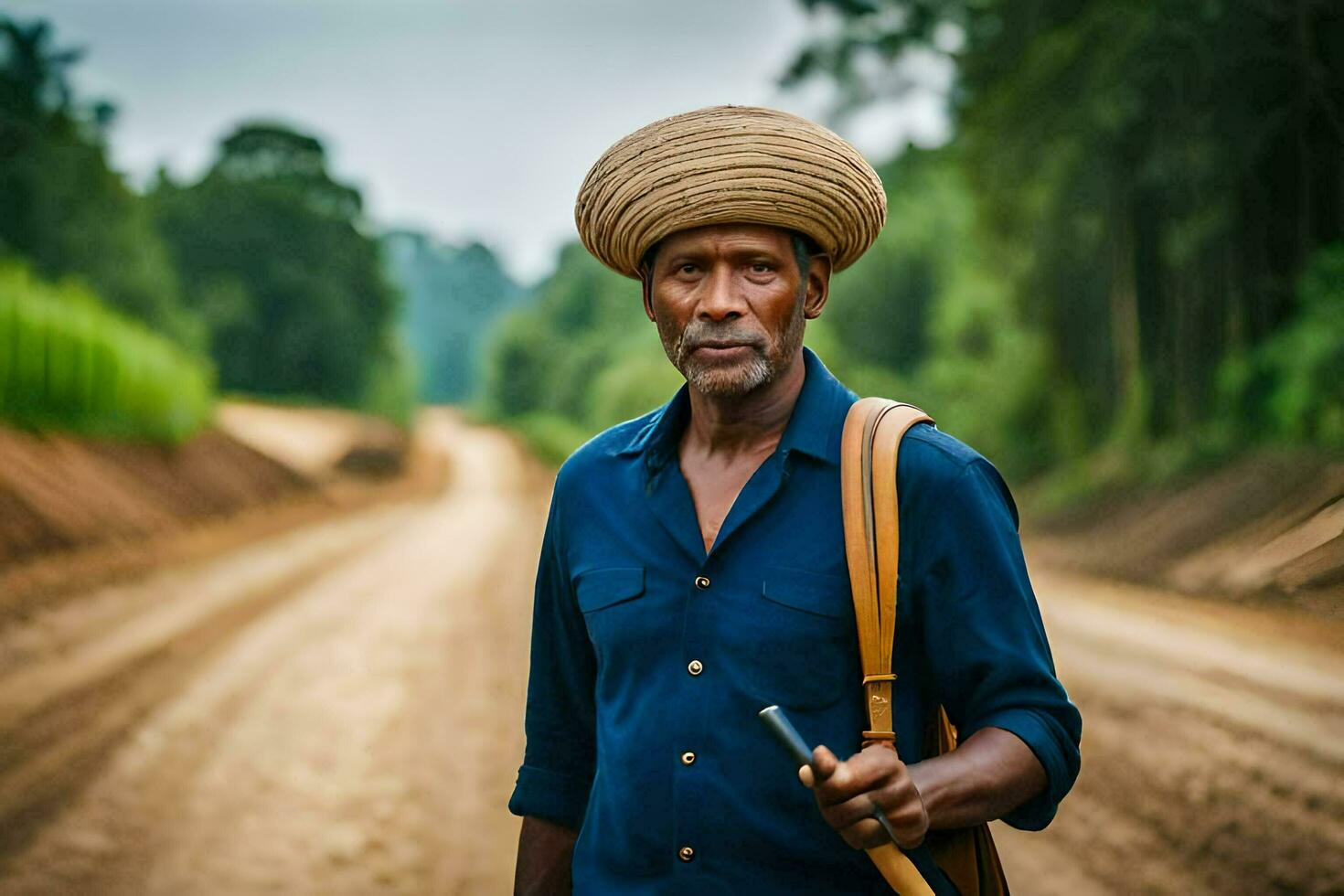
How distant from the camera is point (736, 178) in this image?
1.94 metres

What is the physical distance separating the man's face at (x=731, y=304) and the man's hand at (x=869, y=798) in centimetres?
65

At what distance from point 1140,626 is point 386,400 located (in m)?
35.5

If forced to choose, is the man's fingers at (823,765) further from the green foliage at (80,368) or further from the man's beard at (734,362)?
the green foliage at (80,368)

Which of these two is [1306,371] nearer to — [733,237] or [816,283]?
[816,283]

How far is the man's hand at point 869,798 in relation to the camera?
1521 mm

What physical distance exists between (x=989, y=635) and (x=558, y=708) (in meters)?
0.82

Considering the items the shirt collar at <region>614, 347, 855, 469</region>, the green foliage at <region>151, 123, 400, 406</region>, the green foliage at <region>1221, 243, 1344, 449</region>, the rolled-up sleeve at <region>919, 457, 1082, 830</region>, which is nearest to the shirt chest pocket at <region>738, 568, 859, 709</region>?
the rolled-up sleeve at <region>919, 457, 1082, 830</region>

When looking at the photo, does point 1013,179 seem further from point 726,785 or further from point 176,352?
point 726,785

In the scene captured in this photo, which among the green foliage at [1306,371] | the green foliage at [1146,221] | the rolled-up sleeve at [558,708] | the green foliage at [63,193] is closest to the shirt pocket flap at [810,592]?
the rolled-up sleeve at [558,708]

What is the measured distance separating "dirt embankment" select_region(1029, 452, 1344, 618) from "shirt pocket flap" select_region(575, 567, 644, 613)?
5647 millimetres

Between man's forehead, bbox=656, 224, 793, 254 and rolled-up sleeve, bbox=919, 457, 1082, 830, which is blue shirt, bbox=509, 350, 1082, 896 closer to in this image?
rolled-up sleeve, bbox=919, 457, 1082, 830

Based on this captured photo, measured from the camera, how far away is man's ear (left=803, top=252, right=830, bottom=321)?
6.93 feet

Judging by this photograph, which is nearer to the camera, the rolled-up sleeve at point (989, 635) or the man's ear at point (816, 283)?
the rolled-up sleeve at point (989, 635)

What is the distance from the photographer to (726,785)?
1778 mm
